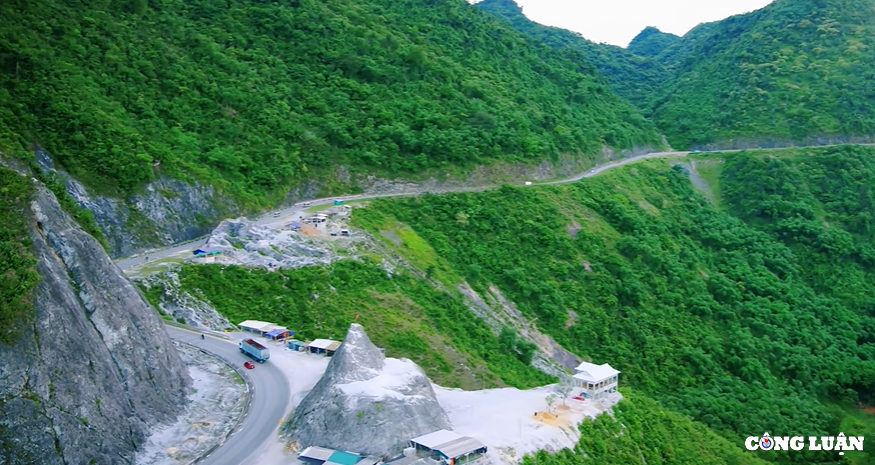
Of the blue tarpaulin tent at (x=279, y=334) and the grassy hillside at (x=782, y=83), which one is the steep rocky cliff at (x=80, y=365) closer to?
the blue tarpaulin tent at (x=279, y=334)

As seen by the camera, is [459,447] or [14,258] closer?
[14,258]

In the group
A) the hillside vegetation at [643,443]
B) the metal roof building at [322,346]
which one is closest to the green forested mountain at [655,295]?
the hillside vegetation at [643,443]

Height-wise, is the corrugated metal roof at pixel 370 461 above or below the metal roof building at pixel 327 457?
above

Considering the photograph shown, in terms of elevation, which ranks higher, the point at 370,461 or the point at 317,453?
the point at 370,461

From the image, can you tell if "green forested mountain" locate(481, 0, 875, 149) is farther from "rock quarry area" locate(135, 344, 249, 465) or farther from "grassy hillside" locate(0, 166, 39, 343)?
"grassy hillside" locate(0, 166, 39, 343)

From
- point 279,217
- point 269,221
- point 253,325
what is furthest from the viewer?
point 279,217

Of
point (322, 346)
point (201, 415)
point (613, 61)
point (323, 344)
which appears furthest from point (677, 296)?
point (613, 61)

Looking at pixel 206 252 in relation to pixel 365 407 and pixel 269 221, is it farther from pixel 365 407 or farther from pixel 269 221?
pixel 365 407
